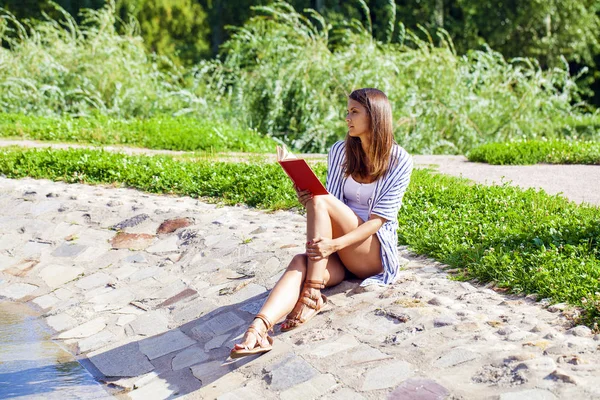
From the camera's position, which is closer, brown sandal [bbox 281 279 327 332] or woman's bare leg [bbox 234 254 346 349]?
woman's bare leg [bbox 234 254 346 349]

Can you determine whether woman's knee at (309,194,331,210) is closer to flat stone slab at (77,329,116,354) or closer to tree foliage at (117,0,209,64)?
flat stone slab at (77,329,116,354)

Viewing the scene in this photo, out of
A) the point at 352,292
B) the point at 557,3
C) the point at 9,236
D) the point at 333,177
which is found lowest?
the point at 9,236

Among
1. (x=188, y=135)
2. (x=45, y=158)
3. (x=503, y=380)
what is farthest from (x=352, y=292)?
(x=188, y=135)

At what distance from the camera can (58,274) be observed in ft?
23.5

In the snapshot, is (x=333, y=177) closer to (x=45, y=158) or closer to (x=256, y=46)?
(x=45, y=158)

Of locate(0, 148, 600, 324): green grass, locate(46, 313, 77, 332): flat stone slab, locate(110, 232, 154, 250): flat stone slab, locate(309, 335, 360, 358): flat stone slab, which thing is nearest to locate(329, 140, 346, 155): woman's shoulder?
locate(0, 148, 600, 324): green grass

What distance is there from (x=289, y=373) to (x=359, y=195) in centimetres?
132

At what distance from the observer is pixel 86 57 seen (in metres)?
14.7

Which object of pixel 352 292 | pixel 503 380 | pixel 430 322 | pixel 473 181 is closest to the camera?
pixel 503 380

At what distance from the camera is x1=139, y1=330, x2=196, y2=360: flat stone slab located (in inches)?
211

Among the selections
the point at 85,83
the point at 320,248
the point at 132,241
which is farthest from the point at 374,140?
the point at 85,83

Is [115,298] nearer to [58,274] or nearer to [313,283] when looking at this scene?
[58,274]

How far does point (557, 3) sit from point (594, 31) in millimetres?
1799

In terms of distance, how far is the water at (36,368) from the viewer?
16.0 ft
